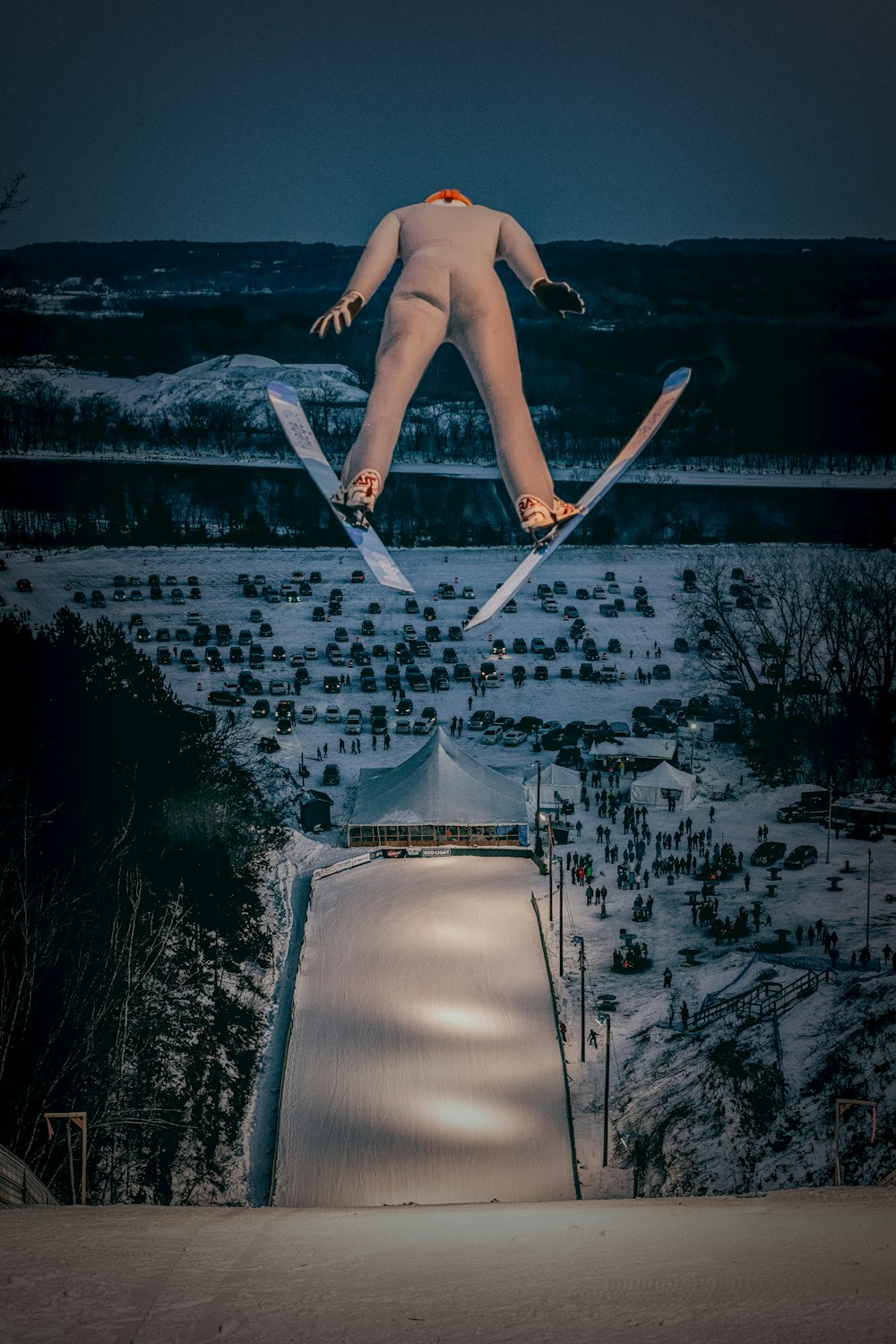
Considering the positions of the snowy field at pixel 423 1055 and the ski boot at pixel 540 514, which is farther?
the ski boot at pixel 540 514

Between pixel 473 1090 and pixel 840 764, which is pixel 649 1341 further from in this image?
pixel 840 764

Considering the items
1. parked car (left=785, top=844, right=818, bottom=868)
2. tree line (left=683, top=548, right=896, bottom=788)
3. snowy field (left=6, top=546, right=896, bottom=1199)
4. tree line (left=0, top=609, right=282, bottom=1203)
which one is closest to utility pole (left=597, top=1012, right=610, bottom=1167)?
snowy field (left=6, top=546, right=896, bottom=1199)

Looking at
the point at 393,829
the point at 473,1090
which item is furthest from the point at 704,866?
the point at 473,1090

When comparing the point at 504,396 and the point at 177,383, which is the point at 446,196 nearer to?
the point at 504,396

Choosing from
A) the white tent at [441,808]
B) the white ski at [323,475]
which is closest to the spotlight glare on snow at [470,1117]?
the white ski at [323,475]

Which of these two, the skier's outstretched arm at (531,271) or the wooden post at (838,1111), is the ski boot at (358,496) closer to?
the skier's outstretched arm at (531,271)

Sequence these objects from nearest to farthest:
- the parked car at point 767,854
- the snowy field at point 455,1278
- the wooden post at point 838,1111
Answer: the snowy field at point 455,1278 → the wooden post at point 838,1111 → the parked car at point 767,854
